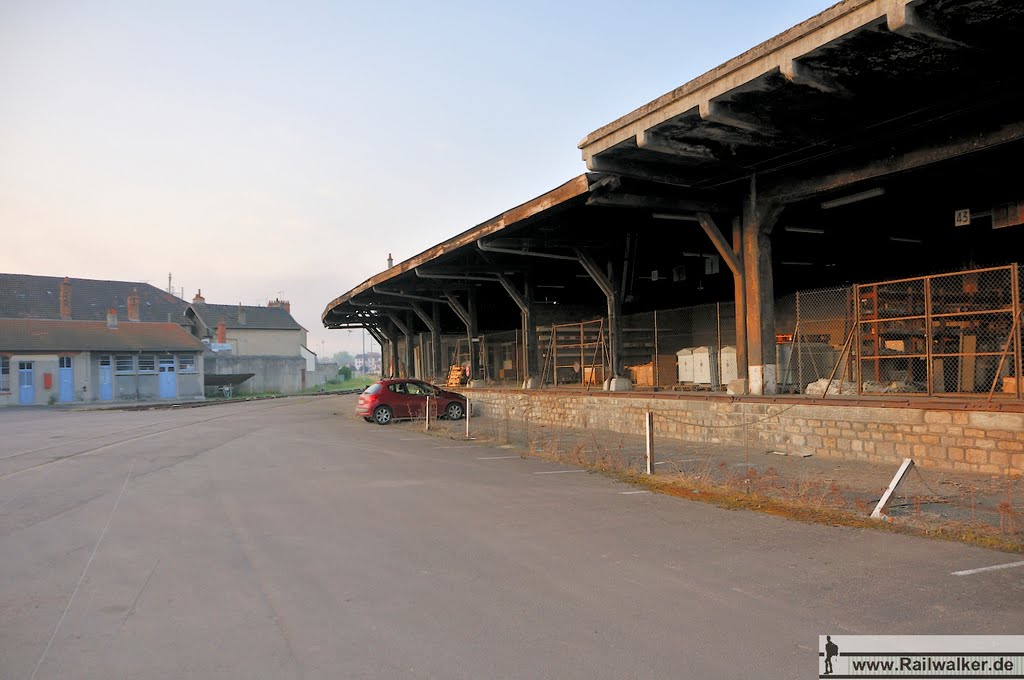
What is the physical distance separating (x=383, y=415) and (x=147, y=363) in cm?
3358

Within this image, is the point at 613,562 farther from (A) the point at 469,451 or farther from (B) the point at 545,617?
(A) the point at 469,451

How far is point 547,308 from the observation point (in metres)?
35.5

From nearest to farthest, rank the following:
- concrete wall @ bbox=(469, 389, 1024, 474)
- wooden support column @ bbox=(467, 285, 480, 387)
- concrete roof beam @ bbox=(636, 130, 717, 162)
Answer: concrete wall @ bbox=(469, 389, 1024, 474) → concrete roof beam @ bbox=(636, 130, 717, 162) → wooden support column @ bbox=(467, 285, 480, 387)

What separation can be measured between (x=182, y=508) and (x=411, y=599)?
5.28 metres

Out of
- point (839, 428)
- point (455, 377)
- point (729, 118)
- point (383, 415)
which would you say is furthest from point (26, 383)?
point (839, 428)

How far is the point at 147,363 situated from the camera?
5100cm

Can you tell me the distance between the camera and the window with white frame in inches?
1991

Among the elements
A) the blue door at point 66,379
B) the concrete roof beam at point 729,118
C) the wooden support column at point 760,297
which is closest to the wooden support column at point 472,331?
the wooden support column at point 760,297

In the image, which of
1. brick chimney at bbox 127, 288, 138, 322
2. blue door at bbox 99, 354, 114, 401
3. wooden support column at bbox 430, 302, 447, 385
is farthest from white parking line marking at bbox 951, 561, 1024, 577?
brick chimney at bbox 127, 288, 138, 322

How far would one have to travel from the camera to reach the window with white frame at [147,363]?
5056 cm

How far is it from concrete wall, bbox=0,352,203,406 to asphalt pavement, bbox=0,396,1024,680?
4113cm

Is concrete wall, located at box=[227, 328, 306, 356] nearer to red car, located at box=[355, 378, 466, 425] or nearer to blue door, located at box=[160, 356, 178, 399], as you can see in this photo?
blue door, located at box=[160, 356, 178, 399]

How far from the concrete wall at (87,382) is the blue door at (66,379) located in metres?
0.14

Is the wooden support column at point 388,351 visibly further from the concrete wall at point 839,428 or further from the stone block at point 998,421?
the stone block at point 998,421
